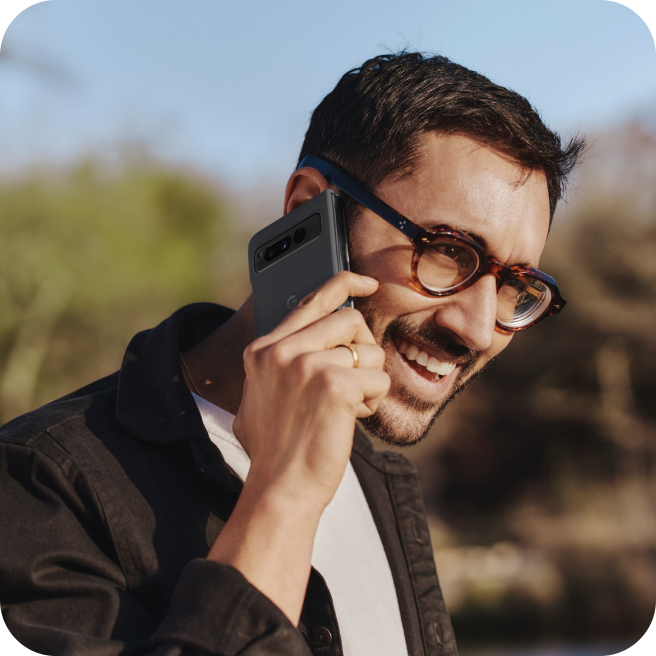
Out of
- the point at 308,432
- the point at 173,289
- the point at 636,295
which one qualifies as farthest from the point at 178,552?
the point at 173,289

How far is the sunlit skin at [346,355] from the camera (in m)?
1.17

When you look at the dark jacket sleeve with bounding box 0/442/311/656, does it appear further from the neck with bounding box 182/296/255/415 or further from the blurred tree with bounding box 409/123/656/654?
the blurred tree with bounding box 409/123/656/654

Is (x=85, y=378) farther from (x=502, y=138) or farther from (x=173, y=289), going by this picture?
(x=502, y=138)

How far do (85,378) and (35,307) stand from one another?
268 cm

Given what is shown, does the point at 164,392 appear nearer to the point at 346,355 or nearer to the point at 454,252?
the point at 346,355

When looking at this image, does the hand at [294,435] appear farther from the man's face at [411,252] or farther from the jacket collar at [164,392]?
the man's face at [411,252]

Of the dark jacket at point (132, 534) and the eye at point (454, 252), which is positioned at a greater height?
the eye at point (454, 252)

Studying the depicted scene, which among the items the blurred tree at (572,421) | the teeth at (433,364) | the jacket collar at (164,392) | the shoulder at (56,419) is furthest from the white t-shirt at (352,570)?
the blurred tree at (572,421)

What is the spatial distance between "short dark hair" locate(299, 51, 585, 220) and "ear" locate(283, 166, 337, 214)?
115 mm

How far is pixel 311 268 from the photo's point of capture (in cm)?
173

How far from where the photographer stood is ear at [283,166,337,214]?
82.7 inches

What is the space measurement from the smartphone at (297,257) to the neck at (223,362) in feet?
0.77

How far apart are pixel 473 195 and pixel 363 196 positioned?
1.29 ft

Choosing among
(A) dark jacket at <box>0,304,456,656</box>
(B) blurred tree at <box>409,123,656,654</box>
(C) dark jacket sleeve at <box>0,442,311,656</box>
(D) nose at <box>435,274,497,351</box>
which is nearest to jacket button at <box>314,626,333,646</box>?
(A) dark jacket at <box>0,304,456,656</box>
